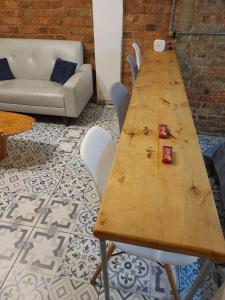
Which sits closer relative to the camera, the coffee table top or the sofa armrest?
the coffee table top

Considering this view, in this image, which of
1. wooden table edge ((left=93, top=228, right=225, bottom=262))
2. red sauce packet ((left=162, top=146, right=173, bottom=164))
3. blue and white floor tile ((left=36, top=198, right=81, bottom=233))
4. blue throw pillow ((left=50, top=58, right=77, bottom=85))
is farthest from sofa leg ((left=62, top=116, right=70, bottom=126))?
wooden table edge ((left=93, top=228, right=225, bottom=262))

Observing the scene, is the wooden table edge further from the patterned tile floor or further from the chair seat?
the patterned tile floor

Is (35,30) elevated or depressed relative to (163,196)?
elevated

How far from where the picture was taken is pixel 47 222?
1669mm

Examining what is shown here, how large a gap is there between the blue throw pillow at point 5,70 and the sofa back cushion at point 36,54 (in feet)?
0.20

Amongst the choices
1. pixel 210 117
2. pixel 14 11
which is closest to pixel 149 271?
pixel 210 117

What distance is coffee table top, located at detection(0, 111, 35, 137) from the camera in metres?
2.01

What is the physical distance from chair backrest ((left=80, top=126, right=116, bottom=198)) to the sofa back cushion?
2113 millimetres

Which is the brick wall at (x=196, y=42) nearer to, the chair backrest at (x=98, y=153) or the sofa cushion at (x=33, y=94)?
the sofa cushion at (x=33, y=94)

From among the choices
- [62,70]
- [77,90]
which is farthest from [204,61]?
[62,70]

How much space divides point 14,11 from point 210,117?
2.81 metres

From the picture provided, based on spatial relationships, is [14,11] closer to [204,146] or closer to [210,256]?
[204,146]

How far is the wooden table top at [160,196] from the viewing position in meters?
0.73

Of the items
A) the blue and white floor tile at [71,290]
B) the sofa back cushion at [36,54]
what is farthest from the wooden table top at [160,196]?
the sofa back cushion at [36,54]
